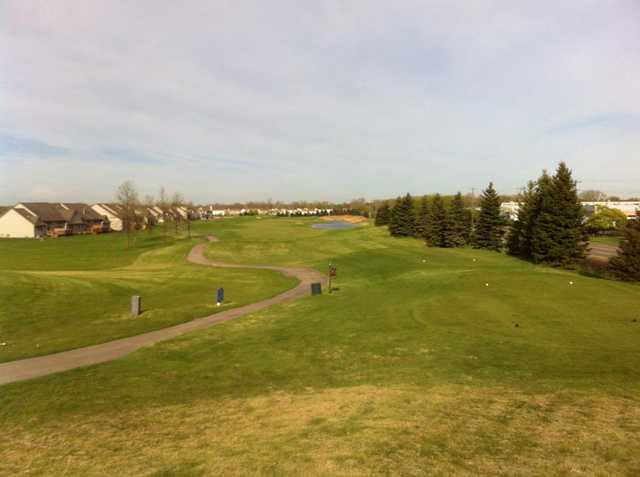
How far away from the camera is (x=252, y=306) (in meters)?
23.5

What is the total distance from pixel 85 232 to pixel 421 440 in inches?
4828

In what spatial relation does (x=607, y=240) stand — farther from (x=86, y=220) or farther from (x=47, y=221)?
(x=86, y=220)

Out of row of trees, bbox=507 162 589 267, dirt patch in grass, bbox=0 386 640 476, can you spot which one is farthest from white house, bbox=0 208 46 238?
row of trees, bbox=507 162 589 267

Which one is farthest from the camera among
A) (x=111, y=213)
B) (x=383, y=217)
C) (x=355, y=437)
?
(x=111, y=213)

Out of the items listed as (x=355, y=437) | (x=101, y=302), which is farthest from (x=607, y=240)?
(x=355, y=437)

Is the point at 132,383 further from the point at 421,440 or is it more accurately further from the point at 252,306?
the point at 252,306

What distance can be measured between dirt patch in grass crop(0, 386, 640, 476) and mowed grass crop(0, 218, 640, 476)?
39 millimetres

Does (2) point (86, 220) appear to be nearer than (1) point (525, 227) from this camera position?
No

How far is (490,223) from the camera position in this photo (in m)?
55.3

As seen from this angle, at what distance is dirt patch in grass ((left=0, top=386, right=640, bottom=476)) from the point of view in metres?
6.04

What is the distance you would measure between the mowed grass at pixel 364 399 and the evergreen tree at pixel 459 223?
129 ft

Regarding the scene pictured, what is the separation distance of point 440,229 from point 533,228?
1589 centimetres

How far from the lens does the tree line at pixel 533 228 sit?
32.1 metres

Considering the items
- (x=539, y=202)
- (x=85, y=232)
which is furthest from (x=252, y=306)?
(x=85, y=232)
